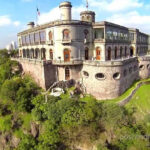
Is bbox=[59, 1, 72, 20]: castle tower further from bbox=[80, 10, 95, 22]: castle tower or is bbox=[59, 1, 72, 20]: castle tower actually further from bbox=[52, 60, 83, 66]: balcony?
bbox=[52, 60, 83, 66]: balcony

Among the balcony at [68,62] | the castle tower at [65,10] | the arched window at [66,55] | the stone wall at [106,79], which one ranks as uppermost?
the castle tower at [65,10]

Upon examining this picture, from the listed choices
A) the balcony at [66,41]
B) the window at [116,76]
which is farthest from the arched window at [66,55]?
the window at [116,76]

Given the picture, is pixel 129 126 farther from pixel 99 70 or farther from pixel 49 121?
pixel 49 121

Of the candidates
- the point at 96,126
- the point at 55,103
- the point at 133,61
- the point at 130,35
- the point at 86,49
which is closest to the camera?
the point at 96,126

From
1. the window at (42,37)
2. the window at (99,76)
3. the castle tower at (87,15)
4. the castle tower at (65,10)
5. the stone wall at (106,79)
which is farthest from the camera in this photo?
the castle tower at (87,15)

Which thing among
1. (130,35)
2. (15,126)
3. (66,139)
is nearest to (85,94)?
(66,139)

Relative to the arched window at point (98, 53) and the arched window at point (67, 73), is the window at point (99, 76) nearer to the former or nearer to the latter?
the arched window at point (98, 53)

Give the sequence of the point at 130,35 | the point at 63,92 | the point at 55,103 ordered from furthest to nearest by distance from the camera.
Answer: the point at 130,35
the point at 63,92
the point at 55,103
